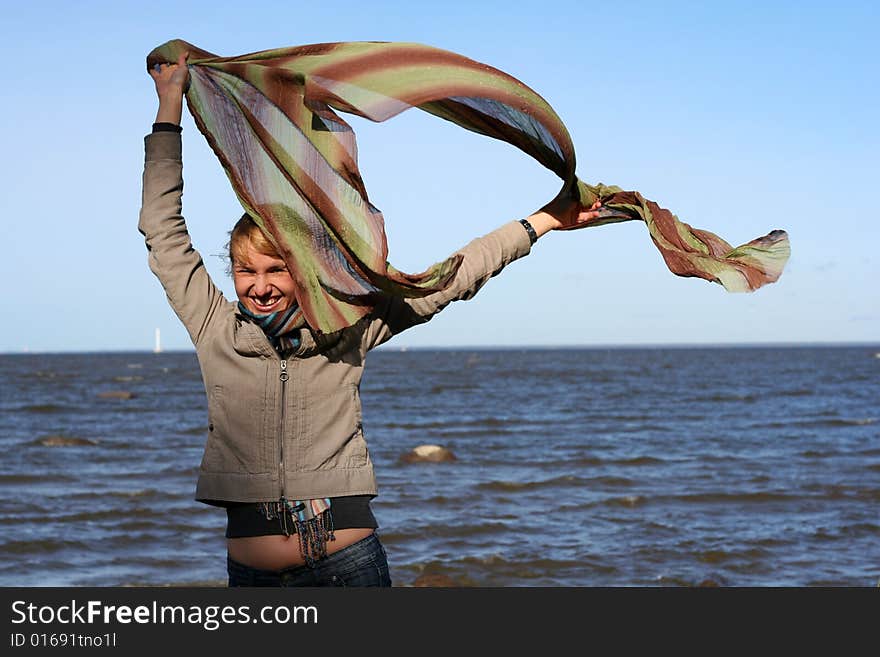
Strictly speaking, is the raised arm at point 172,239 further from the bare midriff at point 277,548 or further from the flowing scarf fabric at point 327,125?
the bare midriff at point 277,548

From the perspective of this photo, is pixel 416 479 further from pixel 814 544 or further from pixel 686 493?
pixel 814 544

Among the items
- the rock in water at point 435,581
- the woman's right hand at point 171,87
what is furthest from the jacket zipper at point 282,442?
the rock in water at point 435,581

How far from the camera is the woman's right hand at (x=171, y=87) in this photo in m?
3.19

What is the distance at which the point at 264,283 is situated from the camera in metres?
3.06

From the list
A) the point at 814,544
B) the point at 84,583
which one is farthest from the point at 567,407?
the point at 84,583

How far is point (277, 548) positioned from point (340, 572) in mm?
201

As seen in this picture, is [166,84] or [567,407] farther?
[567,407]

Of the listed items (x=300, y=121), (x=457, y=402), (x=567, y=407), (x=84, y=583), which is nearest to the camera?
(x=300, y=121)

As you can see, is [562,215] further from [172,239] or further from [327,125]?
[172,239]
